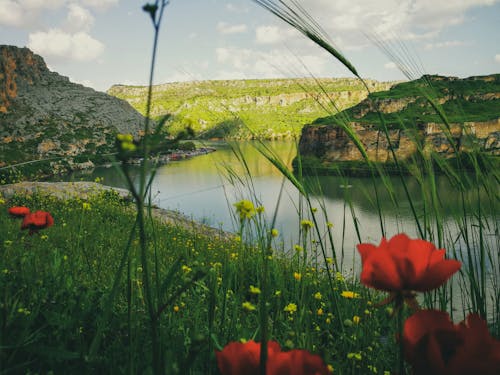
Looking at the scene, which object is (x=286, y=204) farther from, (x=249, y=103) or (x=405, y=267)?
(x=249, y=103)

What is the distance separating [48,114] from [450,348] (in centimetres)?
5523

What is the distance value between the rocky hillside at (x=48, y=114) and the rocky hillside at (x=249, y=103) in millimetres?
10511

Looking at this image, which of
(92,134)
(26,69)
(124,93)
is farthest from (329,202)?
(124,93)

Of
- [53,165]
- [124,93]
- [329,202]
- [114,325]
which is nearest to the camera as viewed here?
[114,325]

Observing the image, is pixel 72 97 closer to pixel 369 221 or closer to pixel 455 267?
pixel 369 221

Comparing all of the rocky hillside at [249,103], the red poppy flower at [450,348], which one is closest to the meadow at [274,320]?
the red poppy flower at [450,348]

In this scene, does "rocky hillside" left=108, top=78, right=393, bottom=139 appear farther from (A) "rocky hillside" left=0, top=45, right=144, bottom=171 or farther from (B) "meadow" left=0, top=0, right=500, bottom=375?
(A) "rocky hillside" left=0, top=45, right=144, bottom=171

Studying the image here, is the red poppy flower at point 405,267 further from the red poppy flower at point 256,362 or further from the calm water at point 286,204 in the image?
the calm water at point 286,204

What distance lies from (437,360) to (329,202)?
2439 centimetres

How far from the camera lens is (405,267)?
21.5 inches

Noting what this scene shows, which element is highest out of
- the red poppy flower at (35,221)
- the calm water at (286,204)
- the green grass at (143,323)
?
the red poppy flower at (35,221)

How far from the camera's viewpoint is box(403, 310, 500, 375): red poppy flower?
1.30 feet

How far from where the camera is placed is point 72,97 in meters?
54.9

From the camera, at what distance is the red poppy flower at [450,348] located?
396 millimetres
